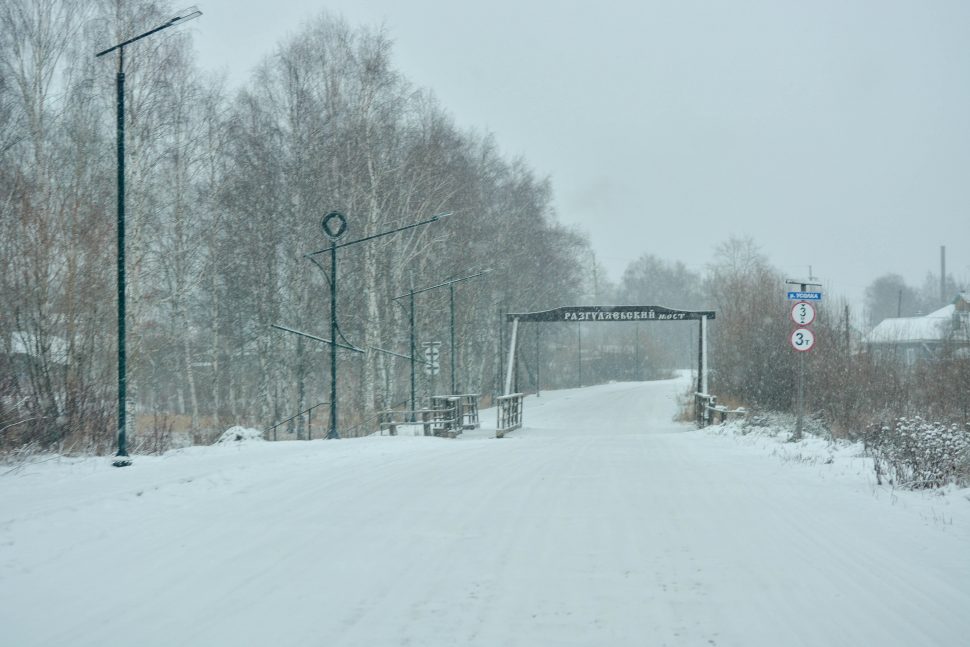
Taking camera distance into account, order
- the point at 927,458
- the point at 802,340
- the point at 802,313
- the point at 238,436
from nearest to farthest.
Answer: the point at 927,458 → the point at 238,436 → the point at 802,340 → the point at 802,313

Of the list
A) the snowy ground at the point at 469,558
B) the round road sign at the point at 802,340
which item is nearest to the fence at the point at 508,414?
the round road sign at the point at 802,340

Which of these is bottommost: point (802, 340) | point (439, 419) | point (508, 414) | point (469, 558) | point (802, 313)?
point (508, 414)

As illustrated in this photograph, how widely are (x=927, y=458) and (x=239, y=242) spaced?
25910mm

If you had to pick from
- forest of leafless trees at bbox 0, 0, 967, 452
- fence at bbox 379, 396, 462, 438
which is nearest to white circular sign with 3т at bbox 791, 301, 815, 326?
forest of leafless trees at bbox 0, 0, 967, 452

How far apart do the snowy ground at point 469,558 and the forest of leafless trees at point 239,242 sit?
5462mm

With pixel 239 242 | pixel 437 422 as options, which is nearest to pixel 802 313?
pixel 437 422

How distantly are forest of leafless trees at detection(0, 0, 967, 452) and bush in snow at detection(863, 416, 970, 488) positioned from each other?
29.7 ft

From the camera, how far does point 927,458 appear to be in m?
10.4

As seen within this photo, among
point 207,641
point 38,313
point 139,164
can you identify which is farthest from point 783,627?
point 139,164

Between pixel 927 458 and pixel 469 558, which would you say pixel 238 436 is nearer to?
pixel 469 558

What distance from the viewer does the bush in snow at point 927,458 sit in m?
10.0

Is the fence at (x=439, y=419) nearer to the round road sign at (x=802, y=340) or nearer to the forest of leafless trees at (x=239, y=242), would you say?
the forest of leafless trees at (x=239, y=242)

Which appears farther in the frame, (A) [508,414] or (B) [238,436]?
(A) [508,414]

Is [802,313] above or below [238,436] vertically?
above
